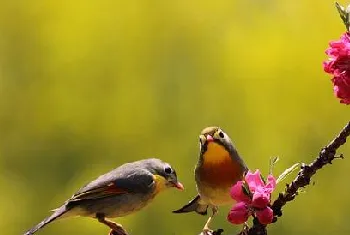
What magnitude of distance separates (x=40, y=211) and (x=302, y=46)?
2390 millimetres

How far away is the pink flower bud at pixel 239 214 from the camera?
4.40ft

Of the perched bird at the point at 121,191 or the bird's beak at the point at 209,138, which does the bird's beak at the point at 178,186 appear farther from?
the bird's beak at the point at 209,138

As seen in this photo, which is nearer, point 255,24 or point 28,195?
point 28,195

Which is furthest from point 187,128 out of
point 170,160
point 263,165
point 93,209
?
point 93,209

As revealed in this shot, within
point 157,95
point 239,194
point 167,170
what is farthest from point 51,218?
point 157,95

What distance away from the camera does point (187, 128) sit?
5754 mm

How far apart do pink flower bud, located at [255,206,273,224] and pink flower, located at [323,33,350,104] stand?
0.81ft

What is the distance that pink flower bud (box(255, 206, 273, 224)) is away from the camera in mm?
1337

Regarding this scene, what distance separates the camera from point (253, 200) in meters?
1.34

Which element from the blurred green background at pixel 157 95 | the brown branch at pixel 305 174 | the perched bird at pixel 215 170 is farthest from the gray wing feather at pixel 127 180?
the blurred green background at pixel 157 95

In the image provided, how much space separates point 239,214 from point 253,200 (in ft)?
0.11

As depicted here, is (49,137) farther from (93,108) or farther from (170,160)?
(170,160)

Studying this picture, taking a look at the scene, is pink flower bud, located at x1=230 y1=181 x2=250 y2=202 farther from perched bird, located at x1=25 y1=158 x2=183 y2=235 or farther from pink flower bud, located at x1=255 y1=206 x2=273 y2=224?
perched bird, located at x1=25 y1=158 x2=183 y2=235

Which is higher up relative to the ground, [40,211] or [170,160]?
[170,160]
